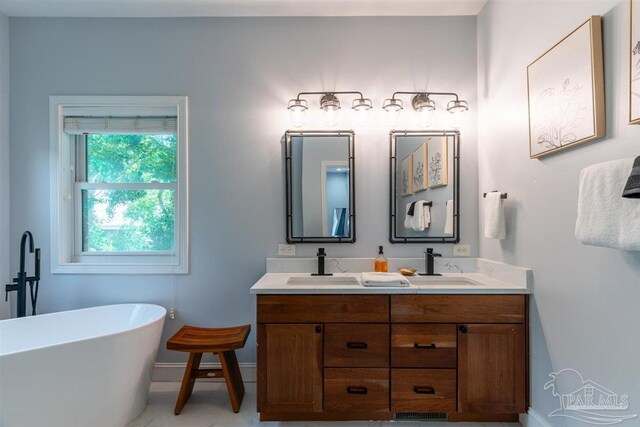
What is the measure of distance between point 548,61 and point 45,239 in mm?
3444

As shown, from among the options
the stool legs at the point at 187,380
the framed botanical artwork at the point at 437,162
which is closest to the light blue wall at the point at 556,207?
the framed botanical artwork at the point at 437,162

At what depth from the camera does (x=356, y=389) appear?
179cm

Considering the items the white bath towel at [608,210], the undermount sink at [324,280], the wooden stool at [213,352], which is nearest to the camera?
the white bath towel at [608,210]

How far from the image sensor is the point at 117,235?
2.57m

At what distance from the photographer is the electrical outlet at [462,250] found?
2.38 metres

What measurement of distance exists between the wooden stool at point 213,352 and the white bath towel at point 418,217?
138cm

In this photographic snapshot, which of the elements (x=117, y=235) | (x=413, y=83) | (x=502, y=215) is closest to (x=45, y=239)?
(x=117, y=235)

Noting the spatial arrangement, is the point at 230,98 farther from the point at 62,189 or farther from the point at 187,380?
the point at 187,380

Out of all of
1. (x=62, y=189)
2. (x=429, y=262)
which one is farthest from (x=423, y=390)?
(x=62, y=189)

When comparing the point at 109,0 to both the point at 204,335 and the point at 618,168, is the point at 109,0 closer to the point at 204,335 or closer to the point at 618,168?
the point at 204,335

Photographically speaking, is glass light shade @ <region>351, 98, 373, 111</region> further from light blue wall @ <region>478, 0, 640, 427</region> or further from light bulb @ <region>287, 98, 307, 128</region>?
light blue wall @ <region>478, 0, 640, 427</region>

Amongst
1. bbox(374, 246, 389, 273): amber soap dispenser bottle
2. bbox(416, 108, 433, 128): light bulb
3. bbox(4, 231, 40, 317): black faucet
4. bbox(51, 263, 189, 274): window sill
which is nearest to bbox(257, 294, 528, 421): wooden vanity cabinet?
bbox(374, 246, 389, 273): amber soap dispenser bottle

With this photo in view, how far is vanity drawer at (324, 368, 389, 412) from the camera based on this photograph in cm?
179

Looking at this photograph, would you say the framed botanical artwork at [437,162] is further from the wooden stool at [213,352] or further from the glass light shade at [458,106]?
the wooden stool at [213,352]
